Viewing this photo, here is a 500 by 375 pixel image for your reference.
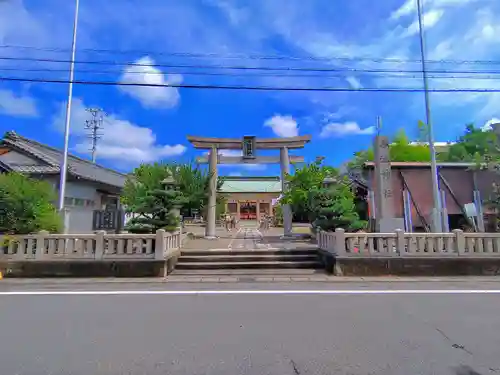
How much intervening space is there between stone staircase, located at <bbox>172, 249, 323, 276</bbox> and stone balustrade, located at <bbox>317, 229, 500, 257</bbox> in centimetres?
130

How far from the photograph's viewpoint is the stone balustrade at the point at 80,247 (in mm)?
8977

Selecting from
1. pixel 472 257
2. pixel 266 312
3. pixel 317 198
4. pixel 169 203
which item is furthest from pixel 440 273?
pixel 169 203

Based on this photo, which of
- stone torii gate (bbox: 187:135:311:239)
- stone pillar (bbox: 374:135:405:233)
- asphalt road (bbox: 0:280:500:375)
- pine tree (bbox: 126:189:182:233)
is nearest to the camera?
asphalt road (bbox: 0:280:500:375)

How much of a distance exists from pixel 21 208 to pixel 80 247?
215cm

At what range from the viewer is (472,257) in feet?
29.5

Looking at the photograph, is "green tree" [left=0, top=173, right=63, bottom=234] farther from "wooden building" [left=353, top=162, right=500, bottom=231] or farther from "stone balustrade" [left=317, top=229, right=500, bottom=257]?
"wooden building" [left=353, top=162, right=500, bottom=231]

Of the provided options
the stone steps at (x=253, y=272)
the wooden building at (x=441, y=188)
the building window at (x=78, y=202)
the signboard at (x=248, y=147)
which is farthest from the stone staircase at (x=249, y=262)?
the signboard at (x=248, y=147)

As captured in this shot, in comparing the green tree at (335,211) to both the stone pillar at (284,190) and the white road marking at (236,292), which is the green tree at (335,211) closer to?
the white road marking at (236,292)

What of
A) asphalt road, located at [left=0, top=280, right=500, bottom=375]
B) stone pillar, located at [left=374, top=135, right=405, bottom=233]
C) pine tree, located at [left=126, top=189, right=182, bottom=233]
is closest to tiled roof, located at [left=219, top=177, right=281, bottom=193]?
stone pillar, located at [left=374, top=135, right=405, bottom=233]

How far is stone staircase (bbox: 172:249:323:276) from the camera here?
9656 millimetres

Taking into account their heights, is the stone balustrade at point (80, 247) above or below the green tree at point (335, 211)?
below

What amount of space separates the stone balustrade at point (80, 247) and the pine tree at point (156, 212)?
6.18 ft

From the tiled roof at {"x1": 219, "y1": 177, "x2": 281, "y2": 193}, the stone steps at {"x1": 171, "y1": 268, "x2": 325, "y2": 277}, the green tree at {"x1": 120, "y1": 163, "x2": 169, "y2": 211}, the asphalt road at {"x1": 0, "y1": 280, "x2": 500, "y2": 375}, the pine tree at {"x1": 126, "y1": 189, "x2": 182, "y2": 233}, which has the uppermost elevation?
the tiled roof at {"x1": 219, "y1": 177, "x2": 281, "y2": 193}

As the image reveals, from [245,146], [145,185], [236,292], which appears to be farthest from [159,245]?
[245,146]
